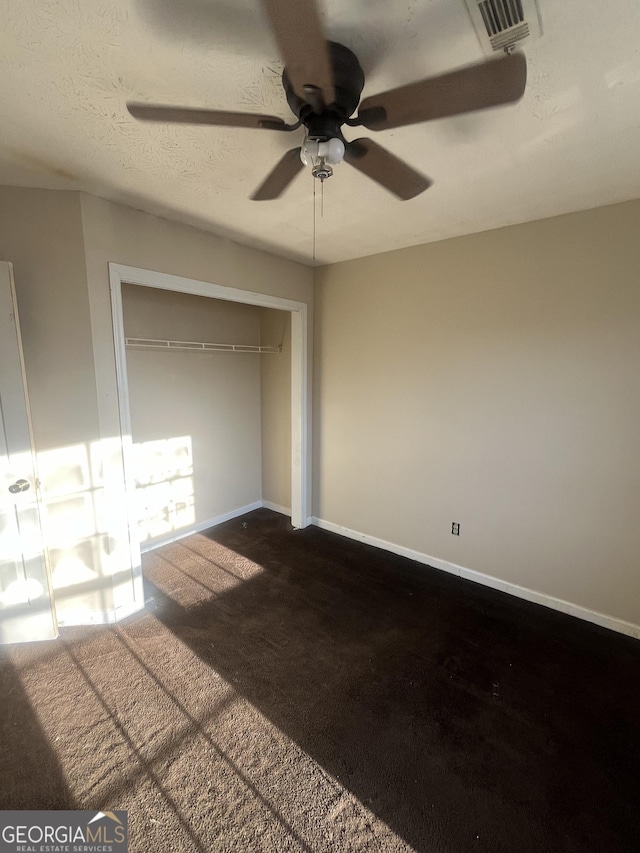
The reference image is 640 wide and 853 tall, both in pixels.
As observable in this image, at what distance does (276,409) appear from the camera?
405 centimetres

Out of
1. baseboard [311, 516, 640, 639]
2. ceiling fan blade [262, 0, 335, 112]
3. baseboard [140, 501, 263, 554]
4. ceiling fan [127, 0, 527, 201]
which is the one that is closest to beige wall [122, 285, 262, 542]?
baseboard [140, 501, 263, 554]

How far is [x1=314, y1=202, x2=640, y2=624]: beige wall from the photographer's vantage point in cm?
222

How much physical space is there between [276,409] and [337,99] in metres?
3.10

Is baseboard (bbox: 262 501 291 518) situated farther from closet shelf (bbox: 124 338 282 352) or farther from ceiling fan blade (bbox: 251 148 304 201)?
ceiling fan blade (bbox: 251 148 304 201)

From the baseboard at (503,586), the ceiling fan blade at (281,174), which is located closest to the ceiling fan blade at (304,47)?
the ceiling fan blade at (281,174)

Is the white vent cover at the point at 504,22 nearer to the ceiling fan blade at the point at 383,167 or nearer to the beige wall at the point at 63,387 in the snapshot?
the ceiling fan blade at the point at 383,167

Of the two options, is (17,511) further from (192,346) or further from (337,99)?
(337,99)

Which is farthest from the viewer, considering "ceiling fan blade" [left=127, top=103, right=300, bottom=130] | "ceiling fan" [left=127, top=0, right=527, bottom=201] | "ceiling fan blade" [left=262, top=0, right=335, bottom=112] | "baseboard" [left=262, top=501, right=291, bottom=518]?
"baseboard" [left=262, top=501, right=291, bottom=518]

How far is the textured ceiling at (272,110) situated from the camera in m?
1.02

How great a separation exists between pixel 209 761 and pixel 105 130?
8.88 feet

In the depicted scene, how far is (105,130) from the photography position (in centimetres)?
150

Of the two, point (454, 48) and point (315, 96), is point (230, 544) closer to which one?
point (315, 96)

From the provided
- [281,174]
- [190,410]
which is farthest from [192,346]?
[281,174]

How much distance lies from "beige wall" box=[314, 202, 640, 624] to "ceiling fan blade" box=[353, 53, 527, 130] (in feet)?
5.04
